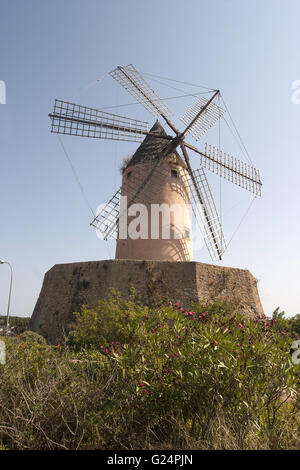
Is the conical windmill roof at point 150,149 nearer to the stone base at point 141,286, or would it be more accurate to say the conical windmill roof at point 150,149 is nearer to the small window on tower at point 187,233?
the small window on tower at point 187,233

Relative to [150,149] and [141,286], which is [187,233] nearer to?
[141,286]

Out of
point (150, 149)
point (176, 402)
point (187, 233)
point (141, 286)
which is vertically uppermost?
point (150, 149)

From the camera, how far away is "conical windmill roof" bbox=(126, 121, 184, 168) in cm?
1249

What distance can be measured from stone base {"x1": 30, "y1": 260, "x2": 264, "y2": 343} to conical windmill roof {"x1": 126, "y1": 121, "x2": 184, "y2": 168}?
4.62 meters

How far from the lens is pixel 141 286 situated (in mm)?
10062

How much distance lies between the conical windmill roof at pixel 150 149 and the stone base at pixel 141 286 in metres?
4.62

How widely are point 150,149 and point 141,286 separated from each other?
589cm

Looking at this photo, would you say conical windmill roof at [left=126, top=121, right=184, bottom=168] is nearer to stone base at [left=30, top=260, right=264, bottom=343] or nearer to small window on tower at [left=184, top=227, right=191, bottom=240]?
small window on tower at [left=184, top=227, right=191, bottom=240]

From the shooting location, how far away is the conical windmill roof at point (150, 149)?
12492mm

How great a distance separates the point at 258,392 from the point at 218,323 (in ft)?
4.14

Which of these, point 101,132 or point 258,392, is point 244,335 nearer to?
point 258,392

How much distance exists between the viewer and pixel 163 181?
40.1 ft

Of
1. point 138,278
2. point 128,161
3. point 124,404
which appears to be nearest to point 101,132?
point 128,161

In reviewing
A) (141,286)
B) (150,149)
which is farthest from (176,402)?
(150,149)
